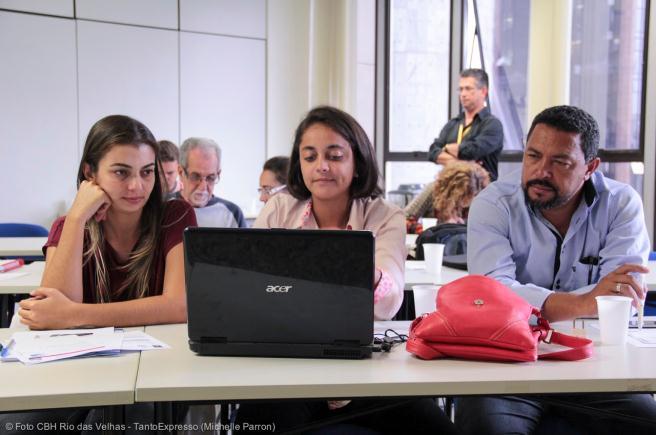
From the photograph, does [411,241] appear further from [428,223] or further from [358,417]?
[358,417]

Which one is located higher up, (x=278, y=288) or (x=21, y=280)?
(x=278, y=288)

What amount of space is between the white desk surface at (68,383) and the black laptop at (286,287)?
0.70ft

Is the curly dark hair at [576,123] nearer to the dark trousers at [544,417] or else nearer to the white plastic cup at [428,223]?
the dark trousers at [544,417]

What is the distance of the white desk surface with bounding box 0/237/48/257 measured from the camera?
11.6 feet

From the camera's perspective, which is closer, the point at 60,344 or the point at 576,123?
the point at 60,344

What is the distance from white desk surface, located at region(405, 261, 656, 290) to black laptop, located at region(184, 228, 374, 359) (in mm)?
1159

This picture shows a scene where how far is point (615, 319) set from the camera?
70.7 inches

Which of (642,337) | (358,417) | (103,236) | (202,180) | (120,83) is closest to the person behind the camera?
(358,417)

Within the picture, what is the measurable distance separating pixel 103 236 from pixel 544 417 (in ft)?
4.54

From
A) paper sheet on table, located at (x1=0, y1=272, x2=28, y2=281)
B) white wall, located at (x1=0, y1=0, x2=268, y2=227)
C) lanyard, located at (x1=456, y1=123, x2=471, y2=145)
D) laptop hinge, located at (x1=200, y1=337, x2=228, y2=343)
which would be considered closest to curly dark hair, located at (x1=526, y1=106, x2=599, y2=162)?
laptop hinge, located at (x1=200, y1=337, x2=228, y2=343)

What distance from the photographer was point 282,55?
726cm

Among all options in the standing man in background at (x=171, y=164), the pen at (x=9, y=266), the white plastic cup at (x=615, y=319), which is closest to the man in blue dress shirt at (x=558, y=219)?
the white plastic cup at (x=615, y=319)

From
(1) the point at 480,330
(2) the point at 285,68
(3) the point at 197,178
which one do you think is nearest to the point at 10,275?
(3) the point at 197,178

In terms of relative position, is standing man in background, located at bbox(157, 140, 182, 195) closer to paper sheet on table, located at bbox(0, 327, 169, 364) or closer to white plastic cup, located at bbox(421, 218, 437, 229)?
white plastic cup, located at bbox(421, 218, 437, 229)
